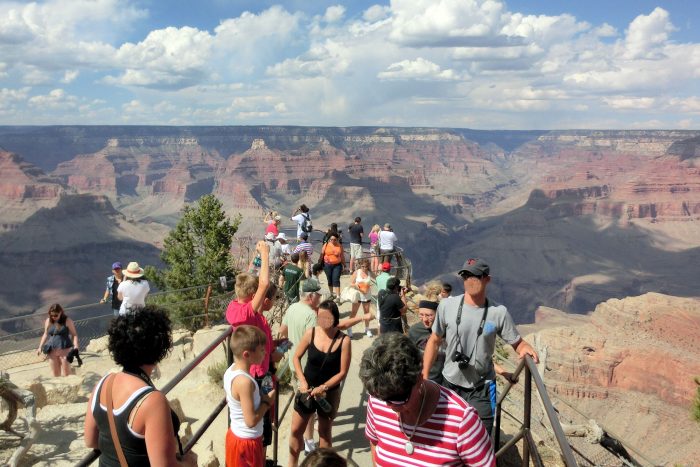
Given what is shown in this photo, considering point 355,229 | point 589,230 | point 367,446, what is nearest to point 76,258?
point 355,229

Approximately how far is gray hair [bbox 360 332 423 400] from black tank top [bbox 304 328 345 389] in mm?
1984

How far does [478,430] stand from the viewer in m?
2.64

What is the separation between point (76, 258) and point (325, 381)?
372 ft

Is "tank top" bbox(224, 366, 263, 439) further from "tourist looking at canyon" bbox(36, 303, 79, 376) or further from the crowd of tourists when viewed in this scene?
"tourist looking at canyon" bbox(36, 303, 79, 376)

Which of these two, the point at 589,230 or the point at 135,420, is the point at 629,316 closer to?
the point at 135,420

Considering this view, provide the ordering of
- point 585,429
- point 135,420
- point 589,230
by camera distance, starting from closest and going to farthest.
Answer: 1. point 135,420
2. point 585,429
3. point 589,230

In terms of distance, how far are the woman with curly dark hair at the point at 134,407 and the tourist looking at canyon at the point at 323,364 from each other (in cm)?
182

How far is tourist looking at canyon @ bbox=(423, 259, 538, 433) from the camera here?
13.5 feet

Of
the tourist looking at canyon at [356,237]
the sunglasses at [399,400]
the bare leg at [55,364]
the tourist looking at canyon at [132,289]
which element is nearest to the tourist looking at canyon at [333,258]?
the tourist looking at canyon at [356,237]

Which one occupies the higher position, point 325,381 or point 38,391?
point 325,381

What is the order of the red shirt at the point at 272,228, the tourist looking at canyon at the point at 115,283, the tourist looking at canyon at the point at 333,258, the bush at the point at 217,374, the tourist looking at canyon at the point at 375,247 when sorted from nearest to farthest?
1. the bush at the point at 217,374
2. the tourist looking at canyon at the point at 115,283
3. the tourist looking at canyon at the point at 333,258
4. the red shirt at the point at 272,228
5. the tourist looking at canyon at the point at 375,247

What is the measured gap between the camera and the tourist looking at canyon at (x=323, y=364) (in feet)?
14.9

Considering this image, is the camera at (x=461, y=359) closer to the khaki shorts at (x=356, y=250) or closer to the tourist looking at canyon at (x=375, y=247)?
the khaki shorts at (x=356, y=250)

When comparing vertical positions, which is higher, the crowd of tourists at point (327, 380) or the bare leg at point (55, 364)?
the crowd of tourists at point (327, 380)
